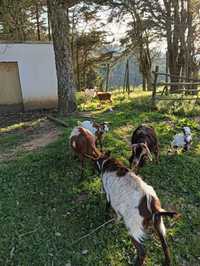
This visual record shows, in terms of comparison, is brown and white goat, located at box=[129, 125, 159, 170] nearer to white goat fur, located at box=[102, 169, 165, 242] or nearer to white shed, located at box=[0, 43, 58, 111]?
white goat fur, located at box=[102, 169, 165, 242]

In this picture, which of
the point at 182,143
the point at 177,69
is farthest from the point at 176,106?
the point at 177,69

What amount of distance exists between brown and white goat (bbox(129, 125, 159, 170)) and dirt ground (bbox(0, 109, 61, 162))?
6.60 feet

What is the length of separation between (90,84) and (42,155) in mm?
16673

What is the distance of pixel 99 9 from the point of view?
15.7 m

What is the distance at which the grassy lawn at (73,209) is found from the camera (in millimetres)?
3791

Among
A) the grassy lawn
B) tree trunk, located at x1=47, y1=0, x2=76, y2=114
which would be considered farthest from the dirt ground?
tree trunk, located at x1=47, y1=0, x2=76, y2=114

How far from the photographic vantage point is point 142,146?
4832 mm

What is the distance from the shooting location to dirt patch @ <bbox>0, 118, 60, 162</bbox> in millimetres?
6250

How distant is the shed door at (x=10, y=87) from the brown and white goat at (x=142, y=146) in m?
6.08

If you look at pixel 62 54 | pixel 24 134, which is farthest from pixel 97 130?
pixel 62 54

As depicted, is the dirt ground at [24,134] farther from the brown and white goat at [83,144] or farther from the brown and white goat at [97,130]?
the brown and white goat at [83,144]

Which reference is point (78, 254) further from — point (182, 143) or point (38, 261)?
point (182, 143)

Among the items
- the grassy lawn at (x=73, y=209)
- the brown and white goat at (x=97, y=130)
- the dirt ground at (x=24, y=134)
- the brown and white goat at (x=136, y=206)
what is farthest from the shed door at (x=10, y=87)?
the brown and white goat at (x=136, y=206)

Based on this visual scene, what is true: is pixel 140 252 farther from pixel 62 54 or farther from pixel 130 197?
pixel 62 54
